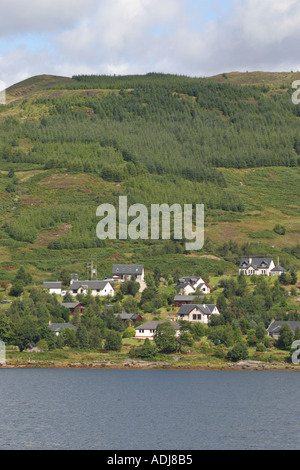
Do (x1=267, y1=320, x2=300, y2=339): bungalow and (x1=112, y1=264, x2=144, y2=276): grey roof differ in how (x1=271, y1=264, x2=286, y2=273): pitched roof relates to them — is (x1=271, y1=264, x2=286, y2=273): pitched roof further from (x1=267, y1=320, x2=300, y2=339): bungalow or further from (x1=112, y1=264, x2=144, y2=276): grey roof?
(x1=267, y1=320, x2=300, y2=339): bungalow

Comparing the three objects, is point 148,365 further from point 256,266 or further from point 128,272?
point 256,266

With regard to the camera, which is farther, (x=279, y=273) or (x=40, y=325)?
(x=279, y=273)

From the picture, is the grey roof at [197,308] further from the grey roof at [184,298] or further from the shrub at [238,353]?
the shrub at [238,353]

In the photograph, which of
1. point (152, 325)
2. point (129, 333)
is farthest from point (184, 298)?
point (129, 333)

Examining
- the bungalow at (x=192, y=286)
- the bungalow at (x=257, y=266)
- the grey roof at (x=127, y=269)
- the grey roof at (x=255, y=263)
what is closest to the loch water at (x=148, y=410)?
the bungalow at (x=192, y=286)

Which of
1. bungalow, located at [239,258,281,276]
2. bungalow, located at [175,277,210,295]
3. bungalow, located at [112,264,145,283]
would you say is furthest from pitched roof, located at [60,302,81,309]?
bungalow, located at [239,258,281,276]
